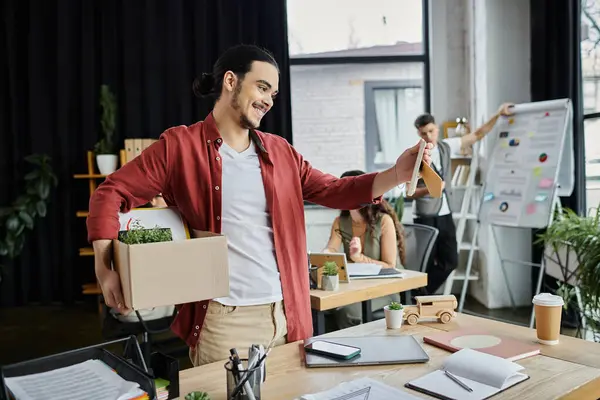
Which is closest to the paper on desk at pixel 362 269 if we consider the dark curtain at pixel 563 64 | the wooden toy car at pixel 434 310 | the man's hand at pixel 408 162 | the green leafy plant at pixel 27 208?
Result: the wooden toy car at pixel 434 310

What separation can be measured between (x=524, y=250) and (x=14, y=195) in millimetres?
4458

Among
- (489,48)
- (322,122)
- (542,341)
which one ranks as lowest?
(542,341)

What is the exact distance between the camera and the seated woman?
10.6 ft

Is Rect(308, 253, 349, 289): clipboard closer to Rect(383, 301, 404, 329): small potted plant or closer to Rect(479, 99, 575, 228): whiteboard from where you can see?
Rect(383, 301, 404, 329): small potted plant

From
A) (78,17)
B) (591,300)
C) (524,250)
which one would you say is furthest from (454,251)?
(78,17)

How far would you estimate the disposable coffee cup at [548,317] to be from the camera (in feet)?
5.32

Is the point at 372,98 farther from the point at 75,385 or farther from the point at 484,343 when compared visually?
the point at 75,385

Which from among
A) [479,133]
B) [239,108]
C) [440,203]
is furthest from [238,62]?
[479,133]

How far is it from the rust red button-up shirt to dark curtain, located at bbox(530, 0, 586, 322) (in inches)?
113

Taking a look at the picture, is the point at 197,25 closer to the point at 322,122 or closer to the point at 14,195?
the point at 322,122

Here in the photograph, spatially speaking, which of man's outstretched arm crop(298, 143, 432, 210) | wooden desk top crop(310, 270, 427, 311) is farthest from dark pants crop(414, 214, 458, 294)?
man's outstretched arm crop(298, 143, 432, 210)

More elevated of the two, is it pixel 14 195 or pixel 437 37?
pixel 437 37

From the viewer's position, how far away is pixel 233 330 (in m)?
1.65

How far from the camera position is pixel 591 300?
10.4ft
